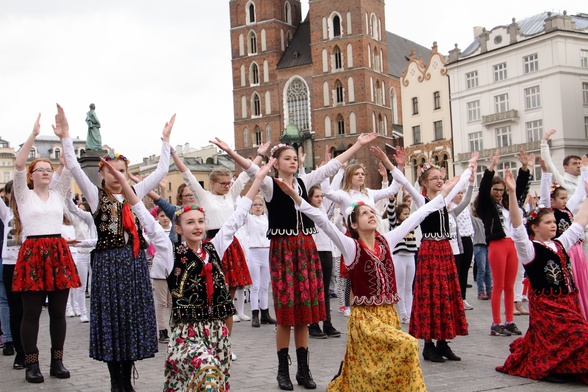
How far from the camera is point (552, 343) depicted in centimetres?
662

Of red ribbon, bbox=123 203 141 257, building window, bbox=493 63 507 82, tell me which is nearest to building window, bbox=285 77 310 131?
building window, bbox=493 63 507 82

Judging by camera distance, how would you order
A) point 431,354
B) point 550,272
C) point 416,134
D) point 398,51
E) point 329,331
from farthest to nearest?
point 398,51
point 416,134
point 329,331
point 431,354
point 550,272

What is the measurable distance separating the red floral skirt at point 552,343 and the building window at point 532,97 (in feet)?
148

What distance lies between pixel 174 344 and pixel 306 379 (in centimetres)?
176

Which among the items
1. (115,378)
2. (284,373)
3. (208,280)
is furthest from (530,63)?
(208,280)

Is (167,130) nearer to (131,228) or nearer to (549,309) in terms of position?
(131,228)

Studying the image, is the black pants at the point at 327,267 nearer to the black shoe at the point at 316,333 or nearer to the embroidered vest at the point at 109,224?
the black shoe at the point at 316,333

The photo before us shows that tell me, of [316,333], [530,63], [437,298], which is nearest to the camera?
[437,298]

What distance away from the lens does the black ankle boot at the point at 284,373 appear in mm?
6340

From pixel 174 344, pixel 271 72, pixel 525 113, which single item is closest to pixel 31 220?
pixel 174 344

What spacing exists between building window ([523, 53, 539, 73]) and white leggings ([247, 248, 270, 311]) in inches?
1663

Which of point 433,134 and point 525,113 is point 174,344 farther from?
point 433,134

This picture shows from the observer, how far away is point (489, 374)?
6848mm

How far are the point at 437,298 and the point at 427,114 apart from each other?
170 ft
